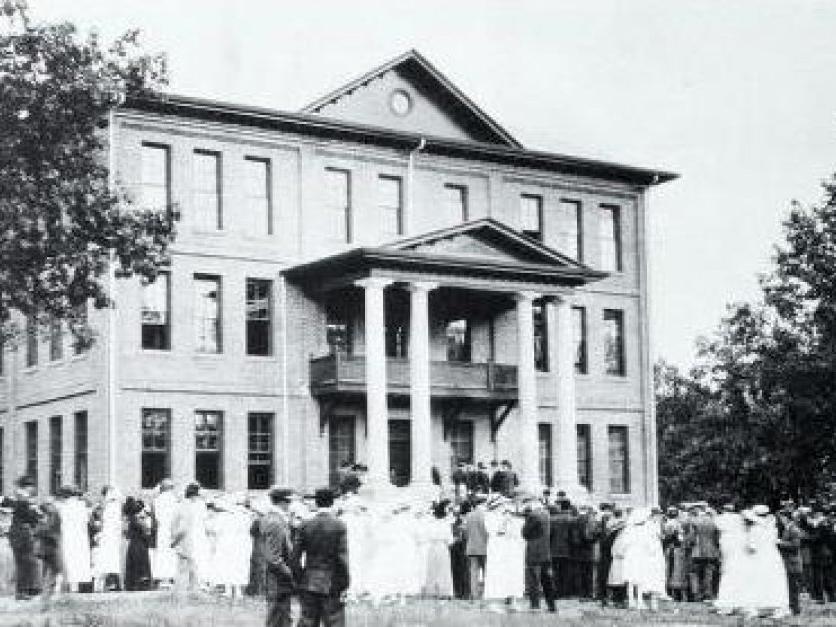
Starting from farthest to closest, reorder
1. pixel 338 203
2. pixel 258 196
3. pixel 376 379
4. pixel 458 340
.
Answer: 1. pixel 458 340
2. pixel 338 203
3. pixel 258 196
4. pixel 376 379

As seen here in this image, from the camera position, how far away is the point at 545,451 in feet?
133

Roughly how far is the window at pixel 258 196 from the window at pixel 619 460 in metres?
12.7

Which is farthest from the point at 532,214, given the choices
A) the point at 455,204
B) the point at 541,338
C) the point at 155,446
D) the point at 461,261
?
the point at 155,446

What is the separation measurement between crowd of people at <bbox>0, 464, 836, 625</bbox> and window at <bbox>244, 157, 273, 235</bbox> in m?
12.1

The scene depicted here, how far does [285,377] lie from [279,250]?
330 cm

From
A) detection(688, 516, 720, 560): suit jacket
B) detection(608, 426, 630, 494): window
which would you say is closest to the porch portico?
detection(608, 426, 630, 494): window

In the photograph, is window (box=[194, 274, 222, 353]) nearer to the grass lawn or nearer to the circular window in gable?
the circular window in gable

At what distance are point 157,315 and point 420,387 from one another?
6.69 metres

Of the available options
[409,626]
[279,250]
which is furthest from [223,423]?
[409,626]

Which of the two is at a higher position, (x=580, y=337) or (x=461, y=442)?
(x=580, y=337)

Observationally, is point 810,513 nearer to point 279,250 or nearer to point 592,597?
point 592,597

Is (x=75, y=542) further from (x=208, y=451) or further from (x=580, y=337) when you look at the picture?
(x=580, y=337)

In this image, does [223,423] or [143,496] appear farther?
[223,423]

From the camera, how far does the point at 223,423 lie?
3494 centimetres
